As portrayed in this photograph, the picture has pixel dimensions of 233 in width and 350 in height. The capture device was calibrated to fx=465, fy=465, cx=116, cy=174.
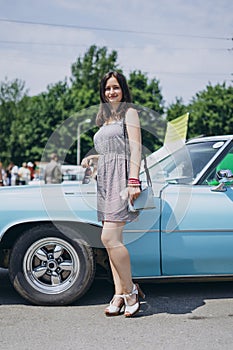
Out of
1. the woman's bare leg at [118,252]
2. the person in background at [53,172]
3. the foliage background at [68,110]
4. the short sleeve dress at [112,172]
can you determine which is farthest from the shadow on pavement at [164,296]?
the foliage background at [68,110]

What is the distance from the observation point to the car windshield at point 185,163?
14.4 ft

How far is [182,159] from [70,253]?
1542 mm

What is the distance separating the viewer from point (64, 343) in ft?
10.3

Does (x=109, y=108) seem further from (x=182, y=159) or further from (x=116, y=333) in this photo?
(x=116, y=333)

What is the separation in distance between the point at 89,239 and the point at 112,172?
65 cm

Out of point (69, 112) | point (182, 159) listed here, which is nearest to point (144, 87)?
point (69, 112)

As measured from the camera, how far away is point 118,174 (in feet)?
11.8

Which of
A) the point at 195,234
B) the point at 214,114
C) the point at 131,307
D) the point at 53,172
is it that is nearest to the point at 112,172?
the point at 195,234

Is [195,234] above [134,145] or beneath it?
beneath

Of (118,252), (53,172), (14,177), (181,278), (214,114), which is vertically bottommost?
(181,278)

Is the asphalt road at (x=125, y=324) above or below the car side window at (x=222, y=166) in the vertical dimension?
below

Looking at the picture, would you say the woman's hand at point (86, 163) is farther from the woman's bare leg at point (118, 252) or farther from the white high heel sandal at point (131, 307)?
the white high heel sandal at point (131, 307)

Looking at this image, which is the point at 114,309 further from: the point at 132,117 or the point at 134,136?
the point at 132,117

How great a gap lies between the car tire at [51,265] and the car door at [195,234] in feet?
2.20
